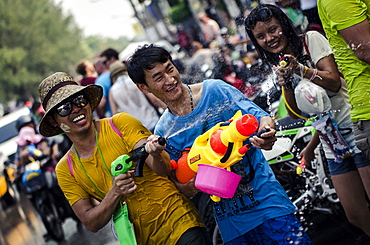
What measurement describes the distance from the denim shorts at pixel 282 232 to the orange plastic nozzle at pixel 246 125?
2.12 feet

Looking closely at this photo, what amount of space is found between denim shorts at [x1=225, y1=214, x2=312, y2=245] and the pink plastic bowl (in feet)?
1.21

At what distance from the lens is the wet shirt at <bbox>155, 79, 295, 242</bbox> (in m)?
2.71

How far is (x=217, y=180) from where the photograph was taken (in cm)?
246

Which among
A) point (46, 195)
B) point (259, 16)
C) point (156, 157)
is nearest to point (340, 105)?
point (259, 16)

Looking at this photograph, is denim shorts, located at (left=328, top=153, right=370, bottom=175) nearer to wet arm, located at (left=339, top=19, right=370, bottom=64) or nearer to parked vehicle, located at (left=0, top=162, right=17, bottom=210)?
wet arm, located at (left=339, top=19, right=370, bottom=64)

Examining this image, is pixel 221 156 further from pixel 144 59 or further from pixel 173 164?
pixel 144 59

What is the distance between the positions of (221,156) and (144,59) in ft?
2.56

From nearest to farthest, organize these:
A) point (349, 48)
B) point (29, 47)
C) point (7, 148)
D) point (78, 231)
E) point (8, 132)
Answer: point (349, 48)
point (78, 231)
point (7, 148)
point (8, 132)
point (29, 47)

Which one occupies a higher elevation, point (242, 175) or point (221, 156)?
point (221, 156)

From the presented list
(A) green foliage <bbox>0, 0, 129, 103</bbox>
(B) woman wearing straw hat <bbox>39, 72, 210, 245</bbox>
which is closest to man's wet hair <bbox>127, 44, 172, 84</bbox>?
(B) woman wearing straw hat <bbox>39, 72, 210, 245</bbox>

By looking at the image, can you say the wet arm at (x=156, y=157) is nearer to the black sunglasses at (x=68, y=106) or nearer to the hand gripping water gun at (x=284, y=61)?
the black sunglasses at (x=68, y=106)

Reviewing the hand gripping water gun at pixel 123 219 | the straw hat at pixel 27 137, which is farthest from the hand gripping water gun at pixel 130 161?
the straw hat at pixel 27 137

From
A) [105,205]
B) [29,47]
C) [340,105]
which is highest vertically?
[29,47]

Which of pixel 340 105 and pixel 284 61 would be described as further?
pixel 340 105
